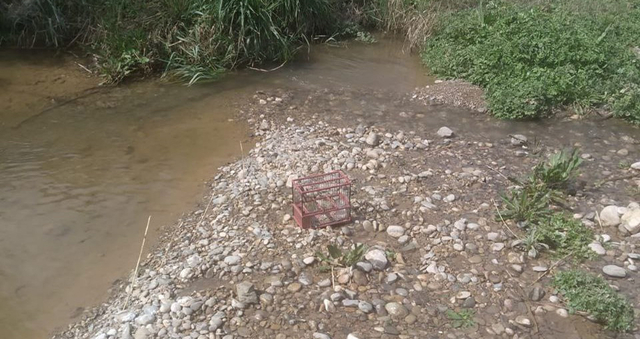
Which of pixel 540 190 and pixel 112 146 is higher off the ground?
pixel 540 190

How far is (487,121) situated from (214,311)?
3813mm

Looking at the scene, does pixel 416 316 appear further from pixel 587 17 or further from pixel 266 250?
pixel 587 17

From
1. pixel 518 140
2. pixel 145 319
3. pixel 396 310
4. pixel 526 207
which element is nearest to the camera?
pixel 145 319

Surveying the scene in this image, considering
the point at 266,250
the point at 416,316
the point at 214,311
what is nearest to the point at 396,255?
the point at 416,316

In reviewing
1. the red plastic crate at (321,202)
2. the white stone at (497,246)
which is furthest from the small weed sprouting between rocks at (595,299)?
the red plastic crate at (321,202)

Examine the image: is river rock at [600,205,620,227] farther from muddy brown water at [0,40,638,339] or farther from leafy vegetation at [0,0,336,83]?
leafy vegetation at [0,0,336,83]

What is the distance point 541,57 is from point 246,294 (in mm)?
4536

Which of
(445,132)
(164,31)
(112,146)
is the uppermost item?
(164,31)

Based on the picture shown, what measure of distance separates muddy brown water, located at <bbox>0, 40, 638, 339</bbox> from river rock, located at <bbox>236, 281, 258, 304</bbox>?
3.25ft

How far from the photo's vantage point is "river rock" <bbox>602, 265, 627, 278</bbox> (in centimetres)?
421

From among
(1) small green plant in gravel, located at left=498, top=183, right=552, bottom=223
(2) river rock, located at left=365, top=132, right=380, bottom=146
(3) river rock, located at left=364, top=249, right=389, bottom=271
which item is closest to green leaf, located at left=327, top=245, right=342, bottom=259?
(3) river rock, located at left=364, top=249, right=389, bottom=271

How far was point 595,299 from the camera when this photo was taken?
3.81 meters

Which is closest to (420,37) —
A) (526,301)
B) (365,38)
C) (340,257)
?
(365,38)

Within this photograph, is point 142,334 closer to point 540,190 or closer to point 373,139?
point 373,139
